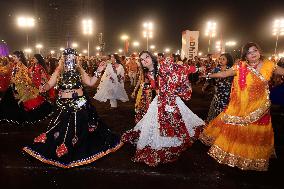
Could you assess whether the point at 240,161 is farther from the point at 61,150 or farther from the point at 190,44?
the point at 190,44

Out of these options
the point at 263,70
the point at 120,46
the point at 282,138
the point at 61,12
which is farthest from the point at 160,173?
the point at 61,12

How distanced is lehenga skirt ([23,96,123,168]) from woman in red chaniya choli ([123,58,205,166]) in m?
0.73

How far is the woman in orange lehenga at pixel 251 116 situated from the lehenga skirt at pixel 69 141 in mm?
2131

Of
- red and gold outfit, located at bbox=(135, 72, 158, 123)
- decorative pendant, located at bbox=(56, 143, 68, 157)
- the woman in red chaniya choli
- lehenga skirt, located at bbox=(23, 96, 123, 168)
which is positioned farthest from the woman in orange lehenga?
decorative pendant, located at bbox=(56, 143, 68, 157)

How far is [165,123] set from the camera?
508cm

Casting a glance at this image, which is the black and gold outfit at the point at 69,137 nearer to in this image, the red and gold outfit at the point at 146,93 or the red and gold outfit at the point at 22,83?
the red and gold outfit at the point at 146,93

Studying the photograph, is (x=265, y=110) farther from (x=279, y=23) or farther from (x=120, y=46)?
(x=120, y=46)

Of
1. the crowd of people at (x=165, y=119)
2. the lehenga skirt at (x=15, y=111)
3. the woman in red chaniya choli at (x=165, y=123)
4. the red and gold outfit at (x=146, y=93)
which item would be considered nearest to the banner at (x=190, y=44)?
the lehenga skirt at (x=15, y=111)

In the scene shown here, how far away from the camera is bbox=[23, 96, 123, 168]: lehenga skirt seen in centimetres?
478

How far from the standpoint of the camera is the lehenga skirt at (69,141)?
478 cm

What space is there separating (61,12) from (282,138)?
403 feet

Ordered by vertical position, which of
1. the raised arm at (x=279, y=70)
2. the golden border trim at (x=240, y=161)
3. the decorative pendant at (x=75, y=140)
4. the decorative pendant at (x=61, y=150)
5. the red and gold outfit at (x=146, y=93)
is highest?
the raised arm at (x=279, y=70)

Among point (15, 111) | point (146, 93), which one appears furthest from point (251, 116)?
point (15, 111)

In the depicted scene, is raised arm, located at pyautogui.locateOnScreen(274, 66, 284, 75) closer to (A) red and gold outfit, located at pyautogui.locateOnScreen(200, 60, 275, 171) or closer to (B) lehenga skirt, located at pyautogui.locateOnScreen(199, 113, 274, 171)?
(A) red and gold outfit, located at pyautogui.locateOnScreen(200, 60, 275, 171)
